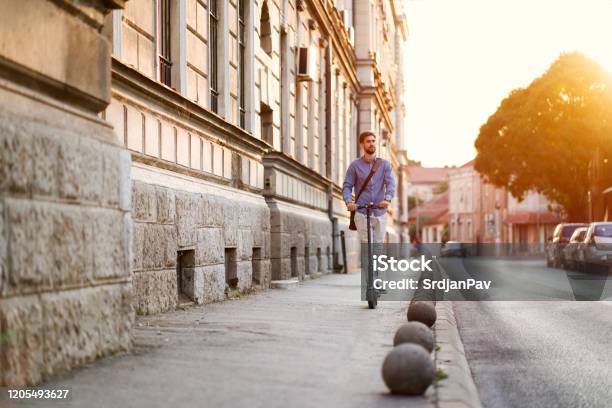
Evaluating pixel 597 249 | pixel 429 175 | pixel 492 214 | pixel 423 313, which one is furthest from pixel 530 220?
pixel 429 175

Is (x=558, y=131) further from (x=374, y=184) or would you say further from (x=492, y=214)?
(x=492, y=214)

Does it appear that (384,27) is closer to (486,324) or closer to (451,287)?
(451,287)

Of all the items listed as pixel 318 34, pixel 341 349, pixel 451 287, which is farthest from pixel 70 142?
pixel 318 34

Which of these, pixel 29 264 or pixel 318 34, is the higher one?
pixel 318 34

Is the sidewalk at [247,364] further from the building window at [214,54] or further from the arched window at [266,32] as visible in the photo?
the arched window at [266,32]

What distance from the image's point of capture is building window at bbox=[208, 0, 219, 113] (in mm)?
13664

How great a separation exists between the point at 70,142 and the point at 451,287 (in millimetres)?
14053

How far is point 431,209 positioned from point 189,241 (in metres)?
152

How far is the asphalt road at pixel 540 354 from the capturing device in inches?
242

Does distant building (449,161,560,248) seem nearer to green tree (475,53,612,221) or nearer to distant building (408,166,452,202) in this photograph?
green tree (475,53,612,221)

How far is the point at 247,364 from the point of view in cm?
632

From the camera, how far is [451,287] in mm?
19234

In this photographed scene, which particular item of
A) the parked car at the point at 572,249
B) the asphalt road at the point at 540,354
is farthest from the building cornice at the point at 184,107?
the parked car at the point at 572,249

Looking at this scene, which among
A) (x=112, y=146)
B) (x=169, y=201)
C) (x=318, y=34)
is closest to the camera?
(x=112, y=146)
